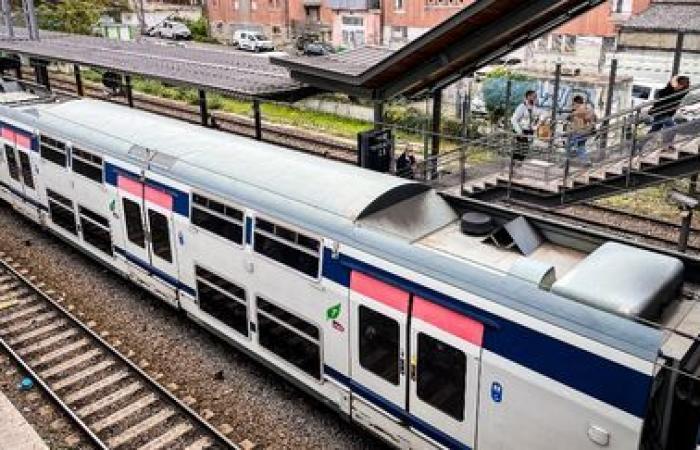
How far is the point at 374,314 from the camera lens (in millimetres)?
7770

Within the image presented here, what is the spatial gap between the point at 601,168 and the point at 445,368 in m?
6.74

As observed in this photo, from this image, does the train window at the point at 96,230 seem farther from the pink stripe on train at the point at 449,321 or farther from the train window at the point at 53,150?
the pink stripe on train at the point at 449,321

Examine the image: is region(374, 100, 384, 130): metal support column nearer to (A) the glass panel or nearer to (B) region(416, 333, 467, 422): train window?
(A) the glass panel

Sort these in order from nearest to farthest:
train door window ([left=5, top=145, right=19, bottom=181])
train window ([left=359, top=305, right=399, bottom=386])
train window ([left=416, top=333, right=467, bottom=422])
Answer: train window ([left=416, top=333, right=467, bottom=422]), train window ([left=359, top=305, right=399, bottom=386]), train door window ([left=5, top=145, right=19, bottom=181])

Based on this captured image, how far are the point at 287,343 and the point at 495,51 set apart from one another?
7474mm

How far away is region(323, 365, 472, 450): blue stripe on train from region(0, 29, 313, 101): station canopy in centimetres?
763

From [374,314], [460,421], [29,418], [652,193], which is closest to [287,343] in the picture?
[374,314]

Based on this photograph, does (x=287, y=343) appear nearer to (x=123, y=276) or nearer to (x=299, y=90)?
(x=123, y=276)

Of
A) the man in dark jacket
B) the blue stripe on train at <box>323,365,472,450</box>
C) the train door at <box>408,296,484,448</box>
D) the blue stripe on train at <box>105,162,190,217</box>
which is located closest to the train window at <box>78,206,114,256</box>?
the blue stripe on train at <box>105,162,190,217</box>

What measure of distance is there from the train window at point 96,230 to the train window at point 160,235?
1.81 metres

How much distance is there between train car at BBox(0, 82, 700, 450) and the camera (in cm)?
583

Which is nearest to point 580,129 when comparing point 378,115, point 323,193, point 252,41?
point 378,115

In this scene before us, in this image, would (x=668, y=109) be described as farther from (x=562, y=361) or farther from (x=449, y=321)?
(x=562, y=361)

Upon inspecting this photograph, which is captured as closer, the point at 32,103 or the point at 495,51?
the point at 495,51
